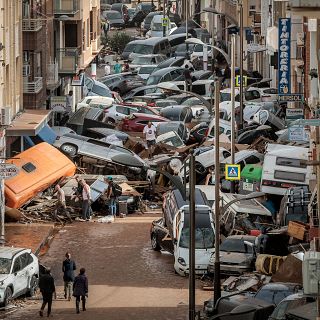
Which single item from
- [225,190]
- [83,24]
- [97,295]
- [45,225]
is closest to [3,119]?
[45,225]

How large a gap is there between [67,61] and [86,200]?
74.4 feet

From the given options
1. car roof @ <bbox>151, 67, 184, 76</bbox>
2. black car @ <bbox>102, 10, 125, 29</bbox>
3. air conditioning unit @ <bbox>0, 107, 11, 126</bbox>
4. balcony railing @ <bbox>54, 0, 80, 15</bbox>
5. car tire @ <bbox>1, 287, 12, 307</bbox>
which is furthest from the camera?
black car @ <bbox>102, 10, 125, 29</bbox>

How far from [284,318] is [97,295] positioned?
8.78m

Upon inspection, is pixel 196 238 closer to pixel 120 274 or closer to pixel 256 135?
pixel 120 274

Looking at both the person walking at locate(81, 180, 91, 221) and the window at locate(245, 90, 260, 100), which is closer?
the person walking at locate(81, 180, 91, 221)

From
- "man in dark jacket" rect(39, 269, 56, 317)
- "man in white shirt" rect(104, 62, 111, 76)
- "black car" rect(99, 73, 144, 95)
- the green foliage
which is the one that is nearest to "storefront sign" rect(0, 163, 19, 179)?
"man in dark jacket" rect(39, 269, 56, 317)

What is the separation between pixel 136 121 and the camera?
216 feet

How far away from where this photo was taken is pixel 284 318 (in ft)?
98.7

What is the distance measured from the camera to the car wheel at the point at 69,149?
5431cm

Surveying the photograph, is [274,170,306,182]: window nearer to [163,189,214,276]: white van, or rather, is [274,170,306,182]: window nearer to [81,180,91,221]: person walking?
[163,189,214,276]: white van

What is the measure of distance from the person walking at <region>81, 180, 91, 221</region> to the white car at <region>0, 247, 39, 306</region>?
939 centimetres

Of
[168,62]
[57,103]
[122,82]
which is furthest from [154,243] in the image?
[168,62]

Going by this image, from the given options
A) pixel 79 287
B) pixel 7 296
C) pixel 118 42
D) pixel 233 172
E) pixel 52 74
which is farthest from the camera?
pixel 118 42

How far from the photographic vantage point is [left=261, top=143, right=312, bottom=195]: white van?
46688 millimetres
